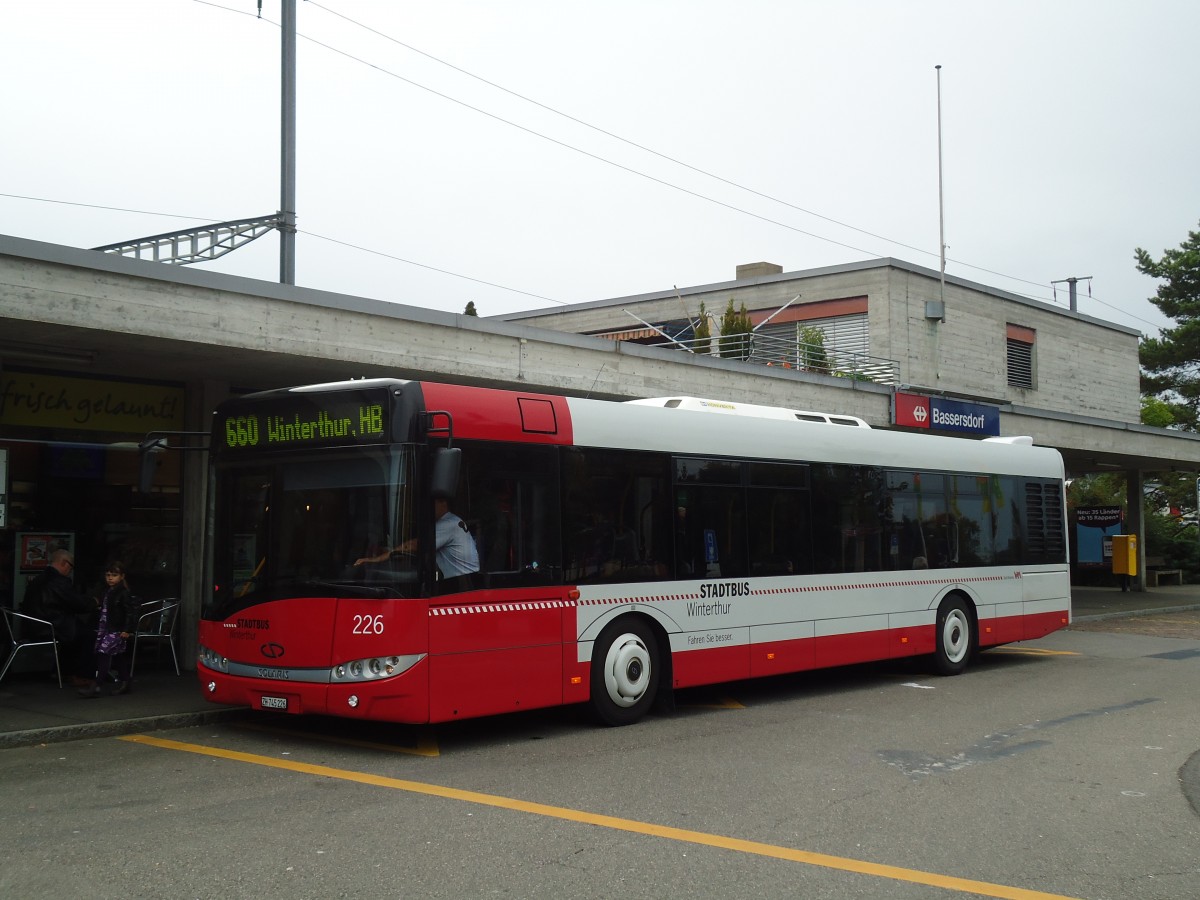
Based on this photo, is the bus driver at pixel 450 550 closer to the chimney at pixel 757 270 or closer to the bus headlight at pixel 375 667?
the bus headlight at pixel 375 667

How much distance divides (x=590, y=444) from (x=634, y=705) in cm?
252

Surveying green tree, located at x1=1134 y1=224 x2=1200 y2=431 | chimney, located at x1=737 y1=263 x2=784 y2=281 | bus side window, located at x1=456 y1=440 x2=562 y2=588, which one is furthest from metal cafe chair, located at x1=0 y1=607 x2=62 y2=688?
green tree, located at x1=1134 y1=224 x2=1200 y2=431

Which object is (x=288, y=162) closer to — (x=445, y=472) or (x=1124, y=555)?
(x=445, y=472)

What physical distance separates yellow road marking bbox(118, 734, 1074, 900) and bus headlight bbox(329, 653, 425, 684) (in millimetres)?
713

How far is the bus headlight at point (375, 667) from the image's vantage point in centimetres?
895

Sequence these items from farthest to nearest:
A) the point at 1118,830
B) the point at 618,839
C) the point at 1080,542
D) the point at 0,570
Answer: the point at 1080,542
the point at 0,570
the point at 1118,830
the point at 618,839

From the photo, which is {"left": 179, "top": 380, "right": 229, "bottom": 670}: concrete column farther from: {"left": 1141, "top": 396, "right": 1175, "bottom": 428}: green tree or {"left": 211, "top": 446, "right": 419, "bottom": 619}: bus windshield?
{"left": 1141, "top": 396, "right": 1175, "bottom": 428}: green tree

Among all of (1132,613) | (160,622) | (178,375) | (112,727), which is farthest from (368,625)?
(1132,613)

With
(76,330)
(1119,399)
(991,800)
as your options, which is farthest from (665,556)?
(1119,399)

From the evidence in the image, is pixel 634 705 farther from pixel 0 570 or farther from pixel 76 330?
pixel 0 570

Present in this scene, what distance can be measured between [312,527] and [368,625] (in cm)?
103

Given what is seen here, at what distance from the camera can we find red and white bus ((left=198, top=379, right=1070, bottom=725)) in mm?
9156

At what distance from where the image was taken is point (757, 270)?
1545 inches

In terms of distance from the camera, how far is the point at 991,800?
7.78 meters
